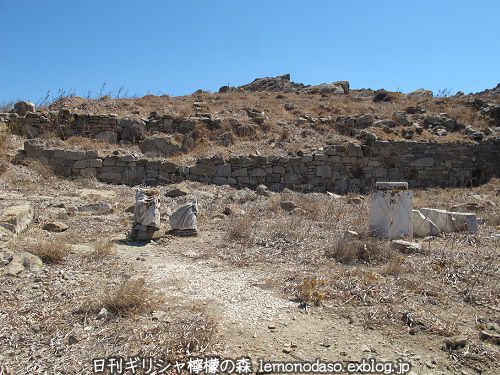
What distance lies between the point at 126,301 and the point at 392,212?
14.9 ft

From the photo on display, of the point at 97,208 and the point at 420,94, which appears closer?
the point at 97,208

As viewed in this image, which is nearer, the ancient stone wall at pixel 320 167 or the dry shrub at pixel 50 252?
the dry shrub at pixel 50 252

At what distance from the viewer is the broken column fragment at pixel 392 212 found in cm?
677

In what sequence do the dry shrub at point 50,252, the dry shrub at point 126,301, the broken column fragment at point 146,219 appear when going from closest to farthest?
the dry shrub at point 126,301 → the dry shrub at point 50,252 → the broken column fragment at point 146,219

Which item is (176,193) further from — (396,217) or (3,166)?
(396,217)

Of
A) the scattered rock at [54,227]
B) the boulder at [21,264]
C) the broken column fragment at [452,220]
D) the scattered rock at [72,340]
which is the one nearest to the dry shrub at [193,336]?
the scattered rock at [72,340]

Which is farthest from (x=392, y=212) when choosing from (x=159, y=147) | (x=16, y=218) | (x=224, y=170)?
(x=159, y=147)

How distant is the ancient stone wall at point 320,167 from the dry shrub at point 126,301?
7.88m

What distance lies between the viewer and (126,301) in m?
3.74

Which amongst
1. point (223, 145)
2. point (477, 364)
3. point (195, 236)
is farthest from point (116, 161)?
point (477, 364)

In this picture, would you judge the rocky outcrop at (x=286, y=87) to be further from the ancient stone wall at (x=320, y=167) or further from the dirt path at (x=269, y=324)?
the dirt path at (x=269, y=324)

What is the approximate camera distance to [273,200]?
409 inches

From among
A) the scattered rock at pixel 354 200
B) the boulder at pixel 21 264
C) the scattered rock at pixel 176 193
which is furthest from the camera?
the scattered rock at pixel 354 200

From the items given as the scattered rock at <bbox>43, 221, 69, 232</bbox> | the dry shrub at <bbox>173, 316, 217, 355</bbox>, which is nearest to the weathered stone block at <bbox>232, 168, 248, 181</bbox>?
the scattered rock at <bbox>43, 221, 69, 232</bbox>
